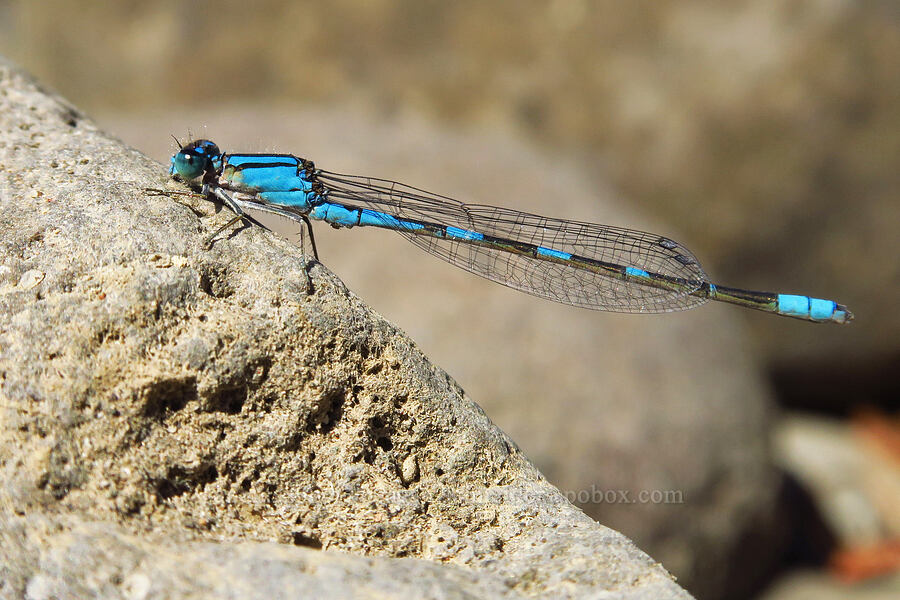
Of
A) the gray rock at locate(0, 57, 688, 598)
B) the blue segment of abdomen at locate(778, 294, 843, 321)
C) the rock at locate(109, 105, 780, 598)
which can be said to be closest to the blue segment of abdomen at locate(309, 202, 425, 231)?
the gray rock at locate(0, 57, 688, 598)

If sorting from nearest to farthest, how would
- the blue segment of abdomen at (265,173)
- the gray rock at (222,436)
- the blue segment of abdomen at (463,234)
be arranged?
1. the gray rock at (222,436)
2. the blue segment of abdomen at (265,173)
3. the blue segment of abdomen at (463,234)

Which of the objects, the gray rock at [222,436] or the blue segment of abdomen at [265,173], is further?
the blue segment of abdomen at [265,173]

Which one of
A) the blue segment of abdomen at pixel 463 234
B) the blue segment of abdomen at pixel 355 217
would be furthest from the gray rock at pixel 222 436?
the blue segment of abdomen at pixel 463 234

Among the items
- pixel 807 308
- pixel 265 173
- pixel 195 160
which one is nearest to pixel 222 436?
pixel 195 160

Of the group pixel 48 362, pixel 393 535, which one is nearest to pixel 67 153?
pixel 48 362

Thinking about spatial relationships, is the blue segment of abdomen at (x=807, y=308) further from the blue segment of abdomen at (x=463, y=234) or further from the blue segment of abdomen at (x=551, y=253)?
the blue segment of abdomen at (x=463, y=234)

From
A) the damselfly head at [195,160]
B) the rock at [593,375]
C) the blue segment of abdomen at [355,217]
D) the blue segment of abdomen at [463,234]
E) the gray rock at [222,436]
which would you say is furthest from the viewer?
the rock at [593,375]

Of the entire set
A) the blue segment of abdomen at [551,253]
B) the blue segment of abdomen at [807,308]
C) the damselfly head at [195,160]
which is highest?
the blue segment of abdomen at [807,308]
